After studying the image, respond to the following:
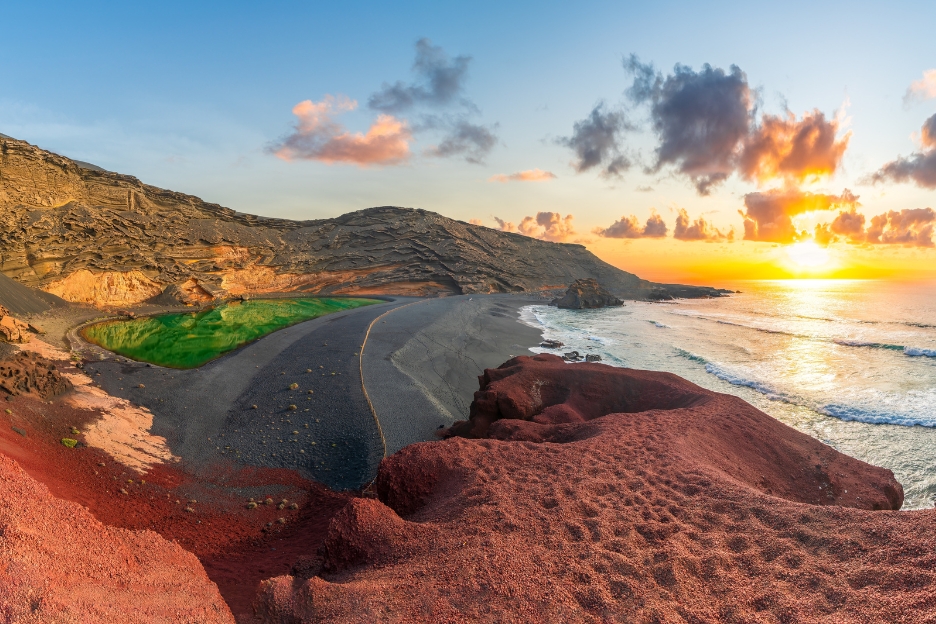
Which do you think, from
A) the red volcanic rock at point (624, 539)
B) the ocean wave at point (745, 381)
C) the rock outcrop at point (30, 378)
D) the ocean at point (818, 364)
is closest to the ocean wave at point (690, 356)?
the ocean at point (818, 364)

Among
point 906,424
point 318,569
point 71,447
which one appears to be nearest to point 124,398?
point 71,447

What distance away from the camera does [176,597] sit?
355 cm

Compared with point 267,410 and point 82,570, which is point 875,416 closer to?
point 267,410

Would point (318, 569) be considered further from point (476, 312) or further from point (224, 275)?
point (224, 275)

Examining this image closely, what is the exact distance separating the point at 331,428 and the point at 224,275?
39.7 m

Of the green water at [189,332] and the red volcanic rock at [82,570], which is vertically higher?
the red volcanic rock at [82,570]

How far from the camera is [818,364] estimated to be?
20.3 m

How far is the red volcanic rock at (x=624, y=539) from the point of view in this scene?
11.2ft

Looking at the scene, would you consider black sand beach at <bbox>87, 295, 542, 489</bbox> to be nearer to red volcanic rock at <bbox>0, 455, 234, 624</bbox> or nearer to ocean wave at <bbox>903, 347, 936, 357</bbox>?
red volcanic rock at <bbox>0, 455, 234, 624</bbox>

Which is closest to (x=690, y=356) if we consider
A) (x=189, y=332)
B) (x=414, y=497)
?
(x=414, y=497)

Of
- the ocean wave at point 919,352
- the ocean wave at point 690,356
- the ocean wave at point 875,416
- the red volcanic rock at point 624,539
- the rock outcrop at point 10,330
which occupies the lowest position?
the ocean wave at point 875,416

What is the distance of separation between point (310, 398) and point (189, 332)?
15.4 meters

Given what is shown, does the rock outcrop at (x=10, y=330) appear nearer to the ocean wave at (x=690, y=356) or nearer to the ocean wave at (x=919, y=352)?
the ocean wave at (x=690, y=356)

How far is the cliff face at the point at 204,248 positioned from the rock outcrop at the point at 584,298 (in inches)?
498
